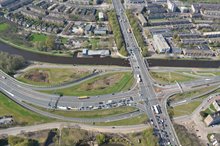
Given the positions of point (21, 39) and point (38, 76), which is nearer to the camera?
point (38, 76)

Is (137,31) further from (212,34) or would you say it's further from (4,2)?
(4,2)

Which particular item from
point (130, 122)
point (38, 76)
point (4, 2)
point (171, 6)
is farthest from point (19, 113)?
point (171, 6)

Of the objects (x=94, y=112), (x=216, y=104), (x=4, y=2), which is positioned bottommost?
(x=216, y=104)

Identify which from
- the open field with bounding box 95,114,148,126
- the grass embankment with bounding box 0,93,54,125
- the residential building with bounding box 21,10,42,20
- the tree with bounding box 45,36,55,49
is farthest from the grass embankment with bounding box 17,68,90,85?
the residential building with bounding box 21,10,42,20

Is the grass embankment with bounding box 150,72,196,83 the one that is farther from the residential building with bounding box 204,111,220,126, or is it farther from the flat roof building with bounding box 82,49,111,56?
the flat roof building with bounding box 82,49,111,56

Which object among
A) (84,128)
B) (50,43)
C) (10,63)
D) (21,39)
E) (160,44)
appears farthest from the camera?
(21,39)

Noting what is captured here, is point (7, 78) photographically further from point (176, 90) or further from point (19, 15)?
point (176, 90)

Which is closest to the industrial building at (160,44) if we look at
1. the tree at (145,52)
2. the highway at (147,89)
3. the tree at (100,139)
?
the tree at (145,52)
